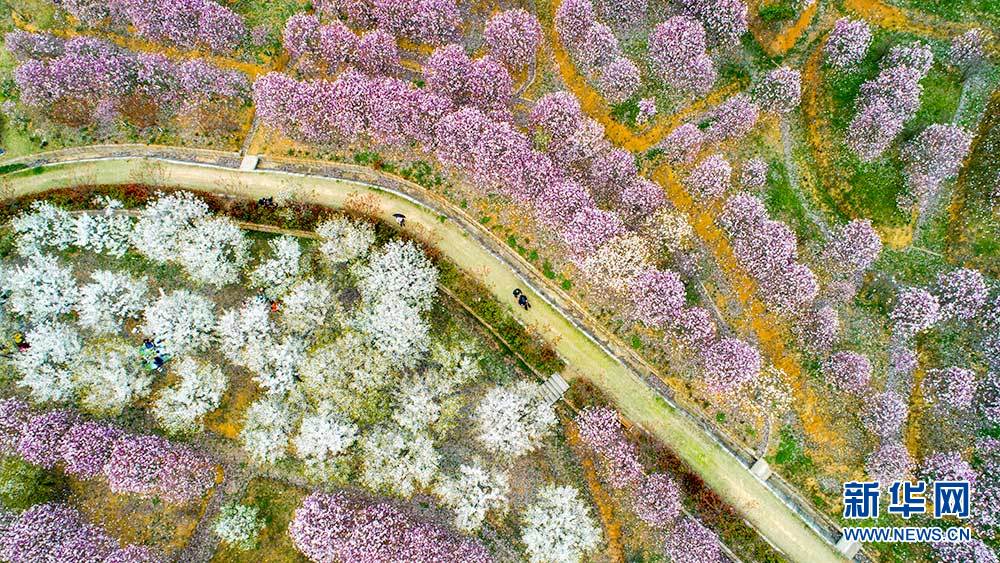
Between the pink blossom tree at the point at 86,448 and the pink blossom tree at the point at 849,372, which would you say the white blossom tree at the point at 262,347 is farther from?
the pink blossom tree at the point at 849,372

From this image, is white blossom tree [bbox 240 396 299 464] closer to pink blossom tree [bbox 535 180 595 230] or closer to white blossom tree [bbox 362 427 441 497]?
white blossom tree [bbox 362 427 441 497]

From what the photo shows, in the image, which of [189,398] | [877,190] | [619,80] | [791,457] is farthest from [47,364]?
[877,190]

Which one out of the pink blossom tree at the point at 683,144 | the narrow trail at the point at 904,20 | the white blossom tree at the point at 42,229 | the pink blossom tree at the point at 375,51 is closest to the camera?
the white blossom tree at the point at 42,229

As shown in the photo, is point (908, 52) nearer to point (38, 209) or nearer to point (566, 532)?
point (566, 532)

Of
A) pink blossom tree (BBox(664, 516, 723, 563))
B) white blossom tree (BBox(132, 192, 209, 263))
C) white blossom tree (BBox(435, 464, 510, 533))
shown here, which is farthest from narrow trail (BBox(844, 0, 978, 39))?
white blossom tree (BBox(132, 192, 209, 263))

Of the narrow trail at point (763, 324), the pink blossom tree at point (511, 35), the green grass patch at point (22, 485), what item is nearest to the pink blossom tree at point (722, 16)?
the narrow trail at point (763, 324)

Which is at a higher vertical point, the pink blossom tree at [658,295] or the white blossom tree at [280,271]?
the pink blossom tree at [658,295]

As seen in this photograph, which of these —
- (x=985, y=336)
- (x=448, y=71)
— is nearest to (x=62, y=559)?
(x=448, y=71)
